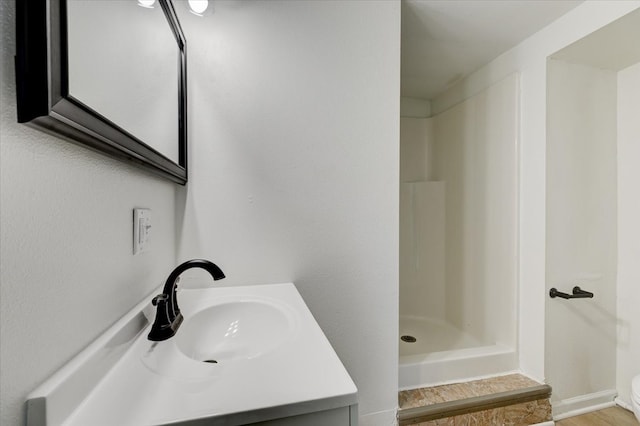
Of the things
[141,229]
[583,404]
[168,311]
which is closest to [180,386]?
[168,311]

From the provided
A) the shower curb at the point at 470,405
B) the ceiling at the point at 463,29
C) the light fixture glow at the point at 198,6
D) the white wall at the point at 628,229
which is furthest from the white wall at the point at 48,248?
the white wall at the point at 628,229

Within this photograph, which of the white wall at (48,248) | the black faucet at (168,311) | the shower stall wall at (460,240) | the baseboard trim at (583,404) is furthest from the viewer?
the shower stall wall at (460,240)

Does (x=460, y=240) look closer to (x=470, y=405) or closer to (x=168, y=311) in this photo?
(x=470, y=405)

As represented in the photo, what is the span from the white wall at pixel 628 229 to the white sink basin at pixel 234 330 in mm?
2031

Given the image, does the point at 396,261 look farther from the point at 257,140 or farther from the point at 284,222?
the point at 257,140

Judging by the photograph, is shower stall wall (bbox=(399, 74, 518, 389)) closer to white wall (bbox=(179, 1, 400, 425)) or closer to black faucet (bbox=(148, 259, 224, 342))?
white wall (bbox=(179, 1, 400, 425))

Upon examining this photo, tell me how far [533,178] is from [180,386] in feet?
6.39

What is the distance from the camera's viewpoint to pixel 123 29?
651 mm

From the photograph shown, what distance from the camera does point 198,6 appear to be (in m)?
1.14

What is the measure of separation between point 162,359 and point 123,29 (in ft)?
2.45

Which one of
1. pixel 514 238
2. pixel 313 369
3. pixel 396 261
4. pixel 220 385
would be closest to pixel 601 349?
pixel 514 238

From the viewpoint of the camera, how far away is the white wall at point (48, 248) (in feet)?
1.16

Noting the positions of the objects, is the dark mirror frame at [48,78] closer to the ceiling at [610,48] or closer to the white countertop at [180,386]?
the white countertop at [180,386]

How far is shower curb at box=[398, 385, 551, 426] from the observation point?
4.33 ft
